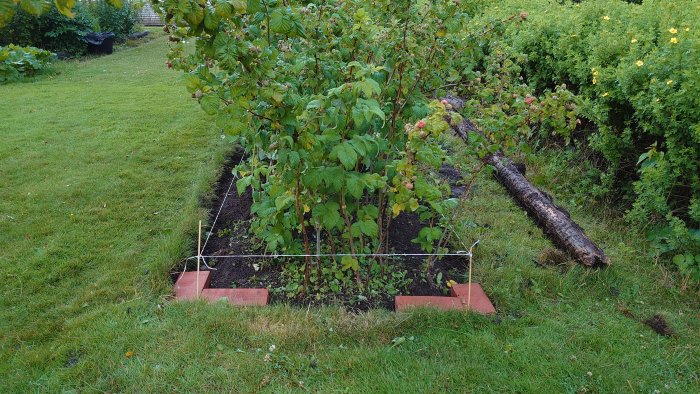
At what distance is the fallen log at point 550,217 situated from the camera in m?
3.28

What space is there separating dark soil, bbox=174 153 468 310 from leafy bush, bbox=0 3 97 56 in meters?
9.64

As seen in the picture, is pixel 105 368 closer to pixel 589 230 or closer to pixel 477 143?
pixel 477 143

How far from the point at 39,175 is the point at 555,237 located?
14.8ft

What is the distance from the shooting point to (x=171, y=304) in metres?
2.87

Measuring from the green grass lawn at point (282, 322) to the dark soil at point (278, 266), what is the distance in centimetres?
16

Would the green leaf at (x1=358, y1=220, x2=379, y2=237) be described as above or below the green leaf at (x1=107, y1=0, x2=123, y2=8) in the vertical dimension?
below

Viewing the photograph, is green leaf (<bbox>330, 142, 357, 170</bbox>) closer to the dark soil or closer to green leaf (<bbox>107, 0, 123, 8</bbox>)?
the dark soil

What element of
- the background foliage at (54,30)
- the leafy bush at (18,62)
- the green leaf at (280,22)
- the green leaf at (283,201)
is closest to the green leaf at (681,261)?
the green leaf at (283,201)

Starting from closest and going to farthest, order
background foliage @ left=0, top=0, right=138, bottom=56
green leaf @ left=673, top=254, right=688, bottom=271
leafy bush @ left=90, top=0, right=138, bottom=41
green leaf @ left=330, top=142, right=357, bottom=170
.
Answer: green leaf @ left=330, top=142, right=357, bottom=170 < green leaf @ left=673, top=254, right=688, bottom=271 < background foliage @ left=0, top=0, right=138, bottom=56 < leafy bush @ left=90, top=0, right=138, bottom=41

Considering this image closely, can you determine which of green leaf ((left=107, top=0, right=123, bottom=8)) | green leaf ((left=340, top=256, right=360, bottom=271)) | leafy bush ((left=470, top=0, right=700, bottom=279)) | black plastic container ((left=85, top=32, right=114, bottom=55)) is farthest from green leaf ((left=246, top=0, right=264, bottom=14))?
black plastic container ((left=85, top=32, right=114, bottom=55))

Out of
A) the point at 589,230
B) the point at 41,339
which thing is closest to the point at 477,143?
the point at 589,230

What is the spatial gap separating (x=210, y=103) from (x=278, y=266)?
1.37 metres

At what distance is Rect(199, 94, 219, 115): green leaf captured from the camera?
2188 millimetres

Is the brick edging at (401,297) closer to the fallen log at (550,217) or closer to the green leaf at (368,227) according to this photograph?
the green leaf at (368,227)
